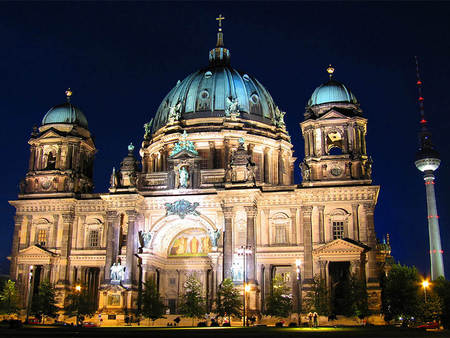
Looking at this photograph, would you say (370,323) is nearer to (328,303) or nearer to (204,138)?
(328,303)

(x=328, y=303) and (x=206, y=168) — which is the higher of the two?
(x=206, y=168)

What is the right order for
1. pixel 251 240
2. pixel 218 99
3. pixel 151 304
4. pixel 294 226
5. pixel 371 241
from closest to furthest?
1. pixel 151 304
2. pixel 371 241
3. pixel 251 240
4. pixel 294 226
5. pixel 218 99

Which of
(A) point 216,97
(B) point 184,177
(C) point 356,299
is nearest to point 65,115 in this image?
(B) point 184,177

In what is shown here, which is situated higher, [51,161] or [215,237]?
[51,161]

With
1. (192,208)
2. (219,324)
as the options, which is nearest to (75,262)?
(192,208)

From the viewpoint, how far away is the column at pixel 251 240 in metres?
63.6

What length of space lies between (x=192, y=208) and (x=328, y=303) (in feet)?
61.1

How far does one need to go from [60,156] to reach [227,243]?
25409 mm

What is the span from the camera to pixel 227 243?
6538 centimetres

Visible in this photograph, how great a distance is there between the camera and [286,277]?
67.2 m

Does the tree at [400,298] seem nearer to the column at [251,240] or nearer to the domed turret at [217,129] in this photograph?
the column at [251,240]

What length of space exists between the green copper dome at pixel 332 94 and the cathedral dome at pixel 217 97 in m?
13.8

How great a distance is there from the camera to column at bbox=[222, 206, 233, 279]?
64.4 metres

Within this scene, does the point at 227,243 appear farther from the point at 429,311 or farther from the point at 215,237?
the point at 429,311
